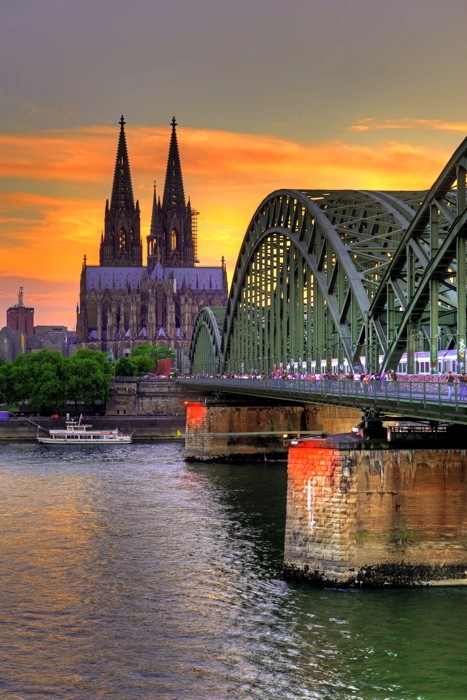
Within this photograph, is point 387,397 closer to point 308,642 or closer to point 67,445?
point 308,642

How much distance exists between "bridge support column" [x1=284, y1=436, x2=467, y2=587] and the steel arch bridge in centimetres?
530

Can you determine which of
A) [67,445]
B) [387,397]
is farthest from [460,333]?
[67,445]

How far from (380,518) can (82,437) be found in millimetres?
86004

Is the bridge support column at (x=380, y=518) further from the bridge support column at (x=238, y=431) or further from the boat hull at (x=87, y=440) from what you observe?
the boat hull at (x=87, y=440)

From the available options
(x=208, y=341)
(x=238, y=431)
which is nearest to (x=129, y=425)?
(x=238, y=431)

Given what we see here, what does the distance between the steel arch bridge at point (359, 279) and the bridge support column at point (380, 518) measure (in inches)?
209

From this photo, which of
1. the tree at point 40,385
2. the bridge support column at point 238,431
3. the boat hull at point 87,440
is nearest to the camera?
the bridge support column at point 238,431

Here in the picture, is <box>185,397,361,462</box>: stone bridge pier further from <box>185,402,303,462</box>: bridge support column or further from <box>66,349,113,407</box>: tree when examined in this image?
<box>66,349,113,407</box>: tree

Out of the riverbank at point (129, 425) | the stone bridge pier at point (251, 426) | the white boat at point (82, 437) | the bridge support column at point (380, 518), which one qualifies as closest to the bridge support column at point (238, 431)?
the stone bridge pier at point (251, 426)

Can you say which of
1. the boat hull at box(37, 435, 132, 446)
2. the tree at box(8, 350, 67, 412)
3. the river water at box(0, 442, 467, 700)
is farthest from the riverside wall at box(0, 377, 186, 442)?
the river water at box(0, 442, 467, 700)

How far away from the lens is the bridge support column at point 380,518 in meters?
42.1

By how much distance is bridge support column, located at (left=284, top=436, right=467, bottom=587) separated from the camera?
138 ft

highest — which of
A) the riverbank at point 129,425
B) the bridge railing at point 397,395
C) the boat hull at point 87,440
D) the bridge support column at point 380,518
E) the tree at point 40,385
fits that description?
the tree at point 40,385

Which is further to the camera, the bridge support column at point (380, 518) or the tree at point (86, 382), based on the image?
the tree at point (86, 382)
